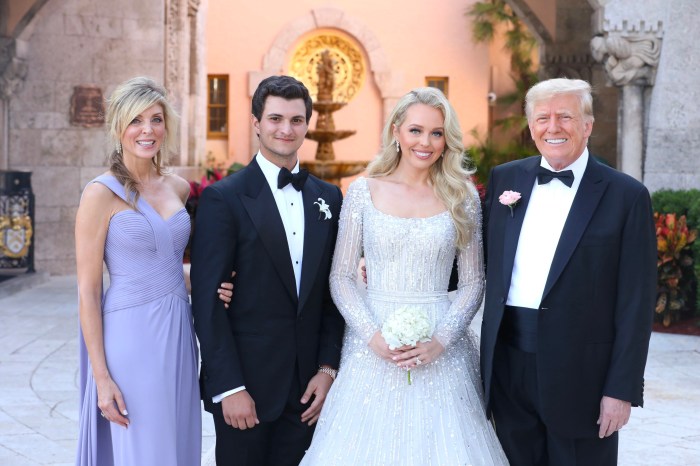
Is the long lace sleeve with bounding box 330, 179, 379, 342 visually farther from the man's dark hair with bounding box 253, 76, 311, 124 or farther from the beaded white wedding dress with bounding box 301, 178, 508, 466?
the man's dark hair with bounding box 253, 76, 311, 124

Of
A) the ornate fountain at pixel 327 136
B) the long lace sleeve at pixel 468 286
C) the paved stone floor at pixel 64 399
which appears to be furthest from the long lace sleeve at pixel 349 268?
the ornate fountain at pixel 327 136

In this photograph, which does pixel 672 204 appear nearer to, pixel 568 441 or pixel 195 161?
pixel 568 441

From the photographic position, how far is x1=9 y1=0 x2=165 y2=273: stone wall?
1295 cm

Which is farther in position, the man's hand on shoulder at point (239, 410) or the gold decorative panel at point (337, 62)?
the gold decorative panel at point (337, 62)

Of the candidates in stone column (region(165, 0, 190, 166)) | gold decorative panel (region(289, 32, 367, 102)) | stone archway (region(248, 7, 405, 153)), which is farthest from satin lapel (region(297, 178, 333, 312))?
gold decorative panel (region(289, 32, 367, 102))

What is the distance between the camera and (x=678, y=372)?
720 centimetres

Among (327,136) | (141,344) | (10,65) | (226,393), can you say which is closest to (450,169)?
(226,393)

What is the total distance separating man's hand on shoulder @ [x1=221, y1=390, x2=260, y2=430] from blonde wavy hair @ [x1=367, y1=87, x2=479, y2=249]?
927 millimetres

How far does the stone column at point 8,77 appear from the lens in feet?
40.8

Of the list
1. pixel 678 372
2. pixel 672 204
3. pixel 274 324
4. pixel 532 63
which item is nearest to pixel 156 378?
pixel 274 324

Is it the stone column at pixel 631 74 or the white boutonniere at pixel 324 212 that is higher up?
the stone column at pixel 631 74

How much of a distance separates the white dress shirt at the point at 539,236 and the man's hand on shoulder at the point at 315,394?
0.72 meters

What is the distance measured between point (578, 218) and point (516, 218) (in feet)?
0.69

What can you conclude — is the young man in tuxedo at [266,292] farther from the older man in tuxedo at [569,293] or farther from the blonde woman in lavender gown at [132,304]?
the older man in tuxedo at [569,293]
